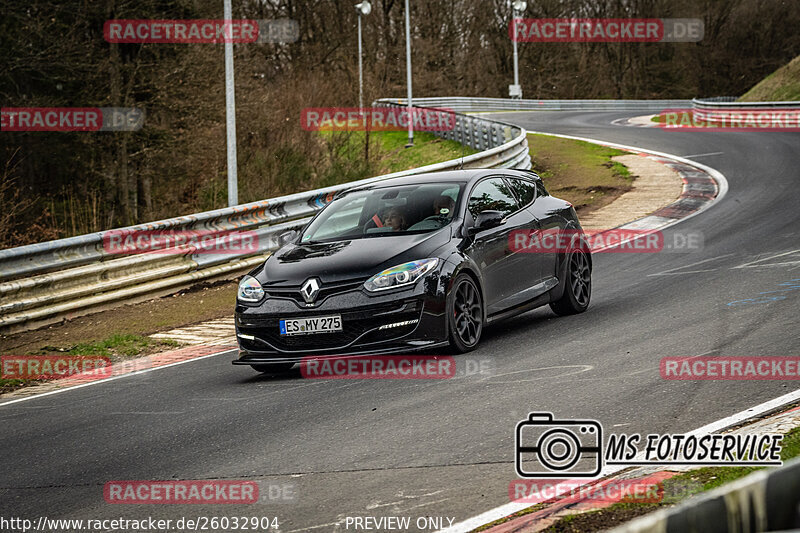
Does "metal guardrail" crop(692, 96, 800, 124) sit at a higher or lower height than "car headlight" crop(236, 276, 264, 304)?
higher

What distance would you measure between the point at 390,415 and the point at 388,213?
316cm

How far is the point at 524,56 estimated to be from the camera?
80.1 metres

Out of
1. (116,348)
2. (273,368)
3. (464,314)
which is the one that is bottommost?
(116,348)

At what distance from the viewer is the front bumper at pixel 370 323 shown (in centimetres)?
864

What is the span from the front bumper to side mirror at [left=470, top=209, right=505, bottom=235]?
3.43 ft

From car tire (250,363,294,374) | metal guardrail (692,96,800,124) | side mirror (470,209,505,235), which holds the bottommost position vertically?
car tire (250,363,294,374)

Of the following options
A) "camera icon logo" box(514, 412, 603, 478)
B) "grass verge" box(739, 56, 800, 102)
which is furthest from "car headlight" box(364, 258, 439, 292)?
"grass verge" box(739, 56, 800, 102)

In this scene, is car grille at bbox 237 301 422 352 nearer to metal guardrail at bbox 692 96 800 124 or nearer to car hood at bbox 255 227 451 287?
car hood at bbox 255 227 451 287

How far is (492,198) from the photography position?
34.6ft

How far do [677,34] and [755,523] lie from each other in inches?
3298

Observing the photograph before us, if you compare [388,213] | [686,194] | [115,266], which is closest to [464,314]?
[388,213]

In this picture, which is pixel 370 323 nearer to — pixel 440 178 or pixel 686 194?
pixel 440 178

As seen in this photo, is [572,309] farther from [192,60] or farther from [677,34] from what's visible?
[677,34]

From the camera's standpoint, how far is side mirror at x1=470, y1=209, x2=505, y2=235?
383 inches
